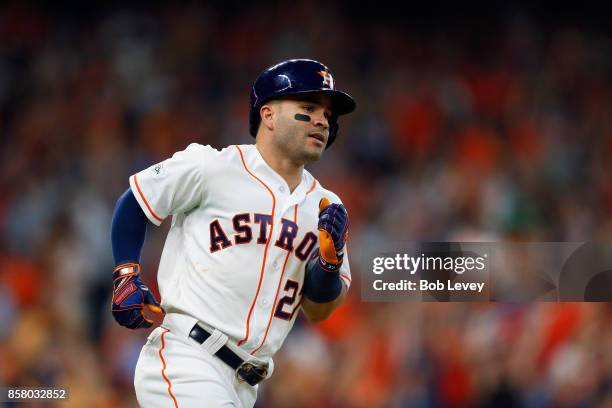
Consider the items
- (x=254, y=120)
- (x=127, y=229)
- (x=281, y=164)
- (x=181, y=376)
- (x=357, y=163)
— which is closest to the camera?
(x=181, y=376)

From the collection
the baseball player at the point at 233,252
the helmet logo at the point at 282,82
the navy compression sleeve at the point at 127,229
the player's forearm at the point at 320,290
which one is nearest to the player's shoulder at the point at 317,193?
the baseball player at the point at 233,252

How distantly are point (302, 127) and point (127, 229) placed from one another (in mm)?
554

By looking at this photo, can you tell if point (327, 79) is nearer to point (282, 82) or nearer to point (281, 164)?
point (282, 82)

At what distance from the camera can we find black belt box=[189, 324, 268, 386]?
2371 millimetres

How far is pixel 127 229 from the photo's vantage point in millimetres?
2455

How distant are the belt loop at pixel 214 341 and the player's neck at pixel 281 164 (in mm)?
473

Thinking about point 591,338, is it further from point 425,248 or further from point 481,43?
point 481,43

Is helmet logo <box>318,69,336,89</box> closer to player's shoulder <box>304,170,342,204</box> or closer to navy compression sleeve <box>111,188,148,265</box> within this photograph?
player's shoulder <box>304,170,342,204</box>

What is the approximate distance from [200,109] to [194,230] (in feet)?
13.4

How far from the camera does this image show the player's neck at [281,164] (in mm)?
2570

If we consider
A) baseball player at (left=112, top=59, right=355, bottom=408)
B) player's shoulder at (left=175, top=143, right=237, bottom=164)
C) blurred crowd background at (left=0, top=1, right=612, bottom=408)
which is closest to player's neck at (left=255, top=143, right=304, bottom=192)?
baseball player at (left=112, top=59, right=355, bottom=408)

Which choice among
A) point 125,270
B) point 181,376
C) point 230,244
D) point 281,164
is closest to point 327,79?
point 281,164

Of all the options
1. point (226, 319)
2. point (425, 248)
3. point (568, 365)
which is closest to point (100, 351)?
point (425, 248)

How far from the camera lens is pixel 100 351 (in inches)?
197
